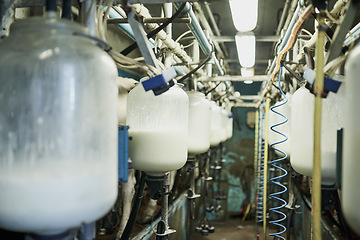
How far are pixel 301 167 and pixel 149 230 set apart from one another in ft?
4.53

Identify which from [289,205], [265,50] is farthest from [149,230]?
[265,50]

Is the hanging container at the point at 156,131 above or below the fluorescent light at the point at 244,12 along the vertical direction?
below

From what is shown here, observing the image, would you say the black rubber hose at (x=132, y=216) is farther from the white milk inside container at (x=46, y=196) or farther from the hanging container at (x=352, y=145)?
the hanging container at (x=352, y=145)

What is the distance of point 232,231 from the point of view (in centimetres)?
468

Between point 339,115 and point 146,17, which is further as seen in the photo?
point 146,17

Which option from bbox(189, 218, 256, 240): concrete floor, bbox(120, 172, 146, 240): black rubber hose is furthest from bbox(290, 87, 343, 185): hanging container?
bbox(189, 218, 256, 240): concrete floor

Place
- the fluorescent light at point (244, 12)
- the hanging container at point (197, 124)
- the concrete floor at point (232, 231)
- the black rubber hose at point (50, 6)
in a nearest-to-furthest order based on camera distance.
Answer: the black rubber hose at point (50, 6) < the fluorescent light at point (244, 12) < the hanging container at point (197, 124) < the concrete floor at point (232, 231)

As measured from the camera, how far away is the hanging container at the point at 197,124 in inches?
80.9

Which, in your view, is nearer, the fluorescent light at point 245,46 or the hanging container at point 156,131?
the hanging container at point 156,131

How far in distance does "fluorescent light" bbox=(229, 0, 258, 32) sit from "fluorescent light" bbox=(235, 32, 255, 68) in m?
0.36

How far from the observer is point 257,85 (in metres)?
8.05

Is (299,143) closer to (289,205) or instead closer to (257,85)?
(289,205)

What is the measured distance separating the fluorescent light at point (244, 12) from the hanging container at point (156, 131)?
0.71 metres

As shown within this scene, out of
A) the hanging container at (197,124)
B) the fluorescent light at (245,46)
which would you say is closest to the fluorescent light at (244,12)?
the fluorescent light at (245,46)
